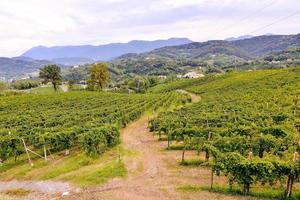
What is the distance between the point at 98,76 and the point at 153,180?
10253 cm

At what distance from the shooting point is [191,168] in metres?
28.6

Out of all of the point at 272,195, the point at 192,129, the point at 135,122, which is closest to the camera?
the point at 272,195

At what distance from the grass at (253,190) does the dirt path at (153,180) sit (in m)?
0.61

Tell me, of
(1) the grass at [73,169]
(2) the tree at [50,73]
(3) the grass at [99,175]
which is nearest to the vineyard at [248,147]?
(3) the grass at [99,175]

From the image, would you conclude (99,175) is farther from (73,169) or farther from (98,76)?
(98,76)

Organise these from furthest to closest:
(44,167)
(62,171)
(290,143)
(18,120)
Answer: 1. (18,120)
2. (44,167)
3. (62,171)
4. (290,143)

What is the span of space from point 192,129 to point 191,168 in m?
7.13

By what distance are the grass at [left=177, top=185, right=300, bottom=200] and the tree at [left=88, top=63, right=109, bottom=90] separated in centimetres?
10232

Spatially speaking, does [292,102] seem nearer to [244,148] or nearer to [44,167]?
[244,148]

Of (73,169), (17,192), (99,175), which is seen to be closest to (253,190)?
(99,175)

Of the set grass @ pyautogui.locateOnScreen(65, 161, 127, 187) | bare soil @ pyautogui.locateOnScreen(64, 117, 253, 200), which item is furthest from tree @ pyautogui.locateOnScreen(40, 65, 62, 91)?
grass @ pyautogui.locateOnScreen(65, 161, 127, 187)

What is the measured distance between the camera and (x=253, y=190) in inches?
878

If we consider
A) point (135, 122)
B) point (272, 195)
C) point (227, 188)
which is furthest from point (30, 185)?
point (135, 122)

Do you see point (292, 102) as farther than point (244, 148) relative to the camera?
Yes
